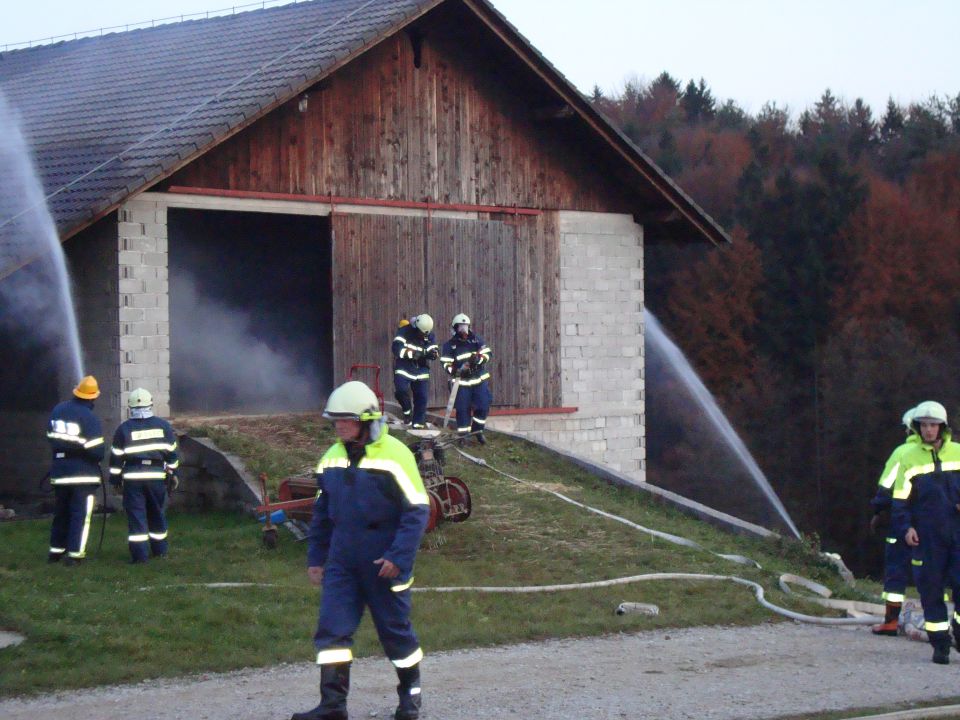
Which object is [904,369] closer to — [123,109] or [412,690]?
[123,109]

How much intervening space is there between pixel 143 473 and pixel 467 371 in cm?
587

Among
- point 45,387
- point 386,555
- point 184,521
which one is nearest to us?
point 386,555

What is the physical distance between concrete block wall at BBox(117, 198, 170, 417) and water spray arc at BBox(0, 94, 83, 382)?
790 mm

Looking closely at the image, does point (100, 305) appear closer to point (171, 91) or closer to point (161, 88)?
point (171, 91)

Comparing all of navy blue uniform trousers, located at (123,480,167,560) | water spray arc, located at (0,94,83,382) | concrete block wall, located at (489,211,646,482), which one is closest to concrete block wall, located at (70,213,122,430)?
water spray arc, located at (0,94,83,382)

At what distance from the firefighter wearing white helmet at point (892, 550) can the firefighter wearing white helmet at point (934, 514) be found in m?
0.13

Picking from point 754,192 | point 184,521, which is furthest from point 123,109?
point 754,192

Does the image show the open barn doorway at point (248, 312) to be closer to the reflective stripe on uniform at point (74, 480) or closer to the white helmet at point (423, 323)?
the white helmet at point (423, 323)

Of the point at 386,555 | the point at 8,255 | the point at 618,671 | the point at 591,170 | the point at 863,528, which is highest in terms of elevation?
the point at 591,170

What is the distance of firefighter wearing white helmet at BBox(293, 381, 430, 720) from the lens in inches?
292

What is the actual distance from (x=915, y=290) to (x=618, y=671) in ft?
151

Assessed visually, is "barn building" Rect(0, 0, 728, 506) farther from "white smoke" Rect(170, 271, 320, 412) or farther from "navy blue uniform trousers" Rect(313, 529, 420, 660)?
"navy blue uniform trousers" Rect(313, 529, 420, 660)

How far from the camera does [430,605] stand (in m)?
10.8

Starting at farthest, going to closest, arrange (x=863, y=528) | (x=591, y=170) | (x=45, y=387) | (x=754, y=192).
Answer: (x=754, y=192), (x=863, y=528), (x=591, y=170), (x=45, y=387)
